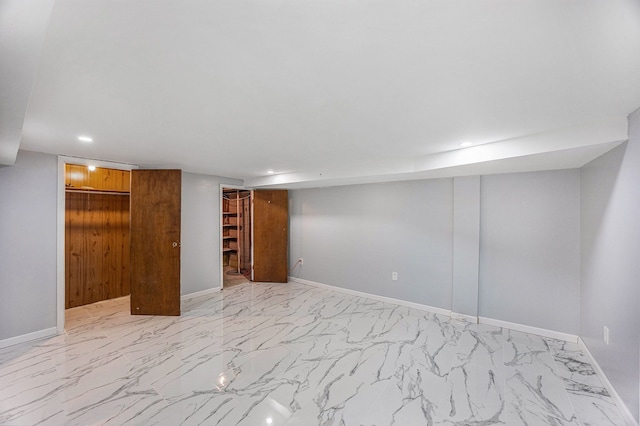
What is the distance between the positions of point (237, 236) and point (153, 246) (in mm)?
3124

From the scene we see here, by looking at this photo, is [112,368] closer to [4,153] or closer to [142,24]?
[4,153]

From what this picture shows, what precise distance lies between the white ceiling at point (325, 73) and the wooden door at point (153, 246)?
3.81ft

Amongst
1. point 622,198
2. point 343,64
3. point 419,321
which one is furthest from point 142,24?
point 419,321

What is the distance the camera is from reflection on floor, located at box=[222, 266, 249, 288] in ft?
18.5

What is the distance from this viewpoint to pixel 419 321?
3.67 meters

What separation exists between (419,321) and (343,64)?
3.47 m

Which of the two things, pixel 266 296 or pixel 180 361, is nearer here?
pixel 180 361

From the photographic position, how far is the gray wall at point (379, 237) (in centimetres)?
400

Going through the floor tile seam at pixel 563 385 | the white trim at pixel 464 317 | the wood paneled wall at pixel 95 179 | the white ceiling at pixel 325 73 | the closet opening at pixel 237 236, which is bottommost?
the floor tile seam at pixel 563 385

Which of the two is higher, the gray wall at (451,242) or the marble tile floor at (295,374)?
the gray wall at (451,242)

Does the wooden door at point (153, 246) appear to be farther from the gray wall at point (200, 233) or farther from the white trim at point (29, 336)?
the white trim at point (29, 336)

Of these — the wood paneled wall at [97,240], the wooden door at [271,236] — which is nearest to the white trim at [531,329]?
the wooden door at [271,236]

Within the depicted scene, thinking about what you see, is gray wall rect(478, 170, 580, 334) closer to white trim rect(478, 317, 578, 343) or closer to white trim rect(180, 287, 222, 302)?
white trim rect(478, 317, 578, 343)

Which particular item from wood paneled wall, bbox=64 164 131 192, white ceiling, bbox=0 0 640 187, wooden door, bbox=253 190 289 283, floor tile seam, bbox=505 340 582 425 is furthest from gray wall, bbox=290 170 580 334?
wood paneled wall, bbox=64 164 131 192
